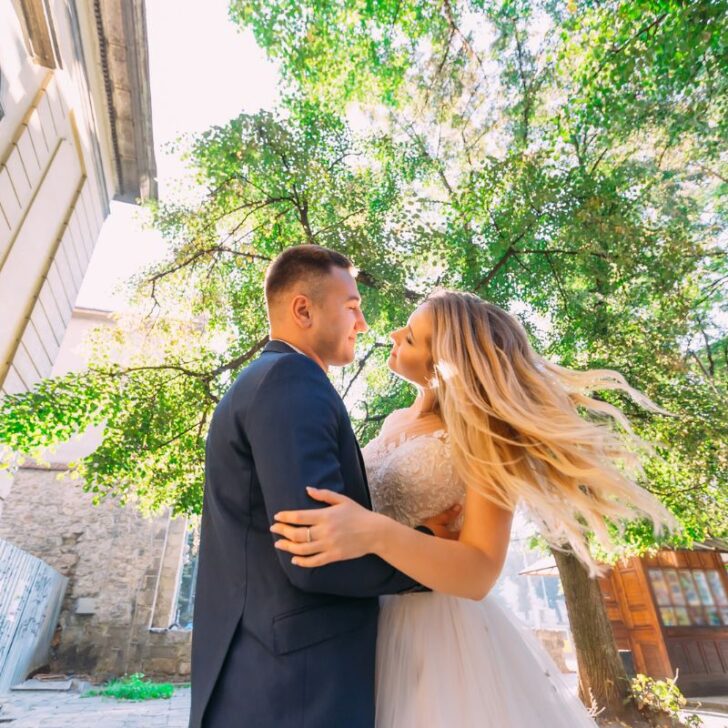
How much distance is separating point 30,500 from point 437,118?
604 inches

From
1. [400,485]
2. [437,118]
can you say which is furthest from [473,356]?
[437,118]

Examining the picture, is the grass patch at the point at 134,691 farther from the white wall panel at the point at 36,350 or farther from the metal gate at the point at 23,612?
the white wall panel at the point at 36,350

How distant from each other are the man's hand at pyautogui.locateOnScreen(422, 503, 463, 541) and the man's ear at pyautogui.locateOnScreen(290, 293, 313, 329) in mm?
1012

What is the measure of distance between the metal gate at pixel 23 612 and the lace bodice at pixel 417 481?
934 cm

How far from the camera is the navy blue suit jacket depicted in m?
1.27

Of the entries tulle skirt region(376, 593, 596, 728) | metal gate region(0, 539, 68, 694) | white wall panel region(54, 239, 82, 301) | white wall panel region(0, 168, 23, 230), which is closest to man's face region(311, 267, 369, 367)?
tulle skirt region(376, 593, 596, 728)

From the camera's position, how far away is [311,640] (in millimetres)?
1313

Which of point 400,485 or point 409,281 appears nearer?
point 400,485

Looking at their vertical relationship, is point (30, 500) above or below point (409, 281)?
below

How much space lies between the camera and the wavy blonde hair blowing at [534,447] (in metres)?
1.89

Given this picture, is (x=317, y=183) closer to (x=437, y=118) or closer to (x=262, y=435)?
(x=437, y=118)

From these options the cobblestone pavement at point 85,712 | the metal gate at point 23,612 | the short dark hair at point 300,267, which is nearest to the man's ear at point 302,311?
the short dark hair at point 300,267

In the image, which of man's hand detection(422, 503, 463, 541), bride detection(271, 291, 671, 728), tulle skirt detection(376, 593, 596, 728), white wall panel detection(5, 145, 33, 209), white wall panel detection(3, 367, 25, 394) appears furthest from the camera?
white wall panel detection(3, 367, 25, 394)

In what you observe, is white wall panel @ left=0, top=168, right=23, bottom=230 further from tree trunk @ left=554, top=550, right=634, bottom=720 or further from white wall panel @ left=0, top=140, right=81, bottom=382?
tree trunk @ left=554, top=550, right=634, bottom=720
